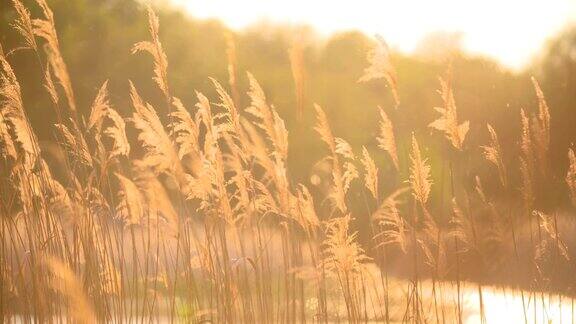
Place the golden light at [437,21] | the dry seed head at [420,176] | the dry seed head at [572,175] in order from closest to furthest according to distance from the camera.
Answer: the dry seed head at [420,176] < the dry seed head at [572,175] < the golden light at [437,21]

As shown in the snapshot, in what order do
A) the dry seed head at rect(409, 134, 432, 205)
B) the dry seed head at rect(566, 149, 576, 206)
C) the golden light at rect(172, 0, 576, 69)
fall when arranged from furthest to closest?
the golden light at rect(172, 0, 576, 69) < the dry seed head at rect(566, 149, 576, 206) < the dry seed head at rect(409, 134, 432, 205)

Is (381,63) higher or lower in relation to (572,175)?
higher

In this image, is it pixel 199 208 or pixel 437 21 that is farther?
pixel 437 21

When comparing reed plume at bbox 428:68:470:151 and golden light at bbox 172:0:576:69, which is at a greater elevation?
golden light at bbox 172:0:576:69

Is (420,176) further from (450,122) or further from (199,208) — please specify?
(199,208)

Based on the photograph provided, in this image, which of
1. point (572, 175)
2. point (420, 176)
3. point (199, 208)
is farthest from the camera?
point (572, 175)

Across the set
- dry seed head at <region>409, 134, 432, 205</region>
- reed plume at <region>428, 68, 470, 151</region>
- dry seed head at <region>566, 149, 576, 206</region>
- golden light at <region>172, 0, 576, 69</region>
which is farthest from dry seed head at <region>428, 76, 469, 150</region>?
golden light at <region>172, 0, 576, 69</region>

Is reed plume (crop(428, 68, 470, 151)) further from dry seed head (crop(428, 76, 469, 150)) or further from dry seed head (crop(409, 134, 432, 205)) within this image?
dry seed head (crop(409, 134, 432, 205))

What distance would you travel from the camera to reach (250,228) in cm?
445

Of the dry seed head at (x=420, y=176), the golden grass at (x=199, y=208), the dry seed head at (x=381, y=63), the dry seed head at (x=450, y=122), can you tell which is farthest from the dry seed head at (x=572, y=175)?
the dry seed head at (x=381, y=63)

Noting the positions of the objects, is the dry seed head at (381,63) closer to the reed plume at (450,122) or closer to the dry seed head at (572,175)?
the reed plume at (450,122)

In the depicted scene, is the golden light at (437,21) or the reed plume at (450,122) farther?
the golden light at (437,21)

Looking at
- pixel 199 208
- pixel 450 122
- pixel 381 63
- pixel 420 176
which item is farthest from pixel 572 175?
pixel 199 208

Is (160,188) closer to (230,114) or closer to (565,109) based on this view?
(230,114)
